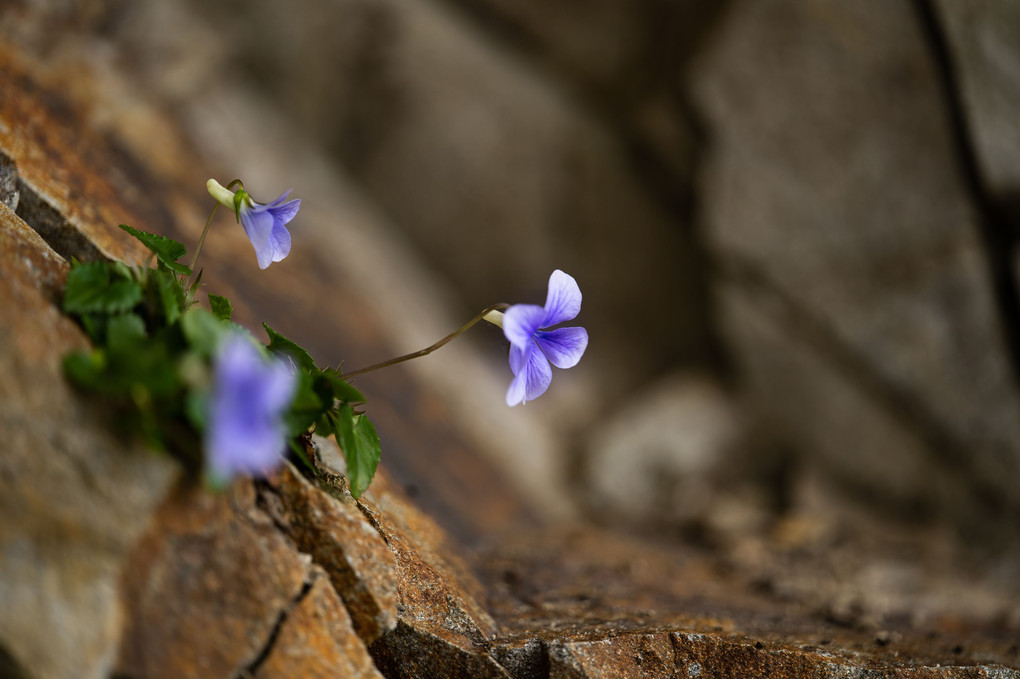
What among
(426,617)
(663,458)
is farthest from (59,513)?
(663,458)

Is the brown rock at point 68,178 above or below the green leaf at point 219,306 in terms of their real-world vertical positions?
above

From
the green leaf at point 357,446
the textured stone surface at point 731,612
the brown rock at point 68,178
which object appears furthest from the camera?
the brown rock at point 68,178

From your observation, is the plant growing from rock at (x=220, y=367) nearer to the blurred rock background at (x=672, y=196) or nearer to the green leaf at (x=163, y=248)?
the green leaf at (x=163, y=248)

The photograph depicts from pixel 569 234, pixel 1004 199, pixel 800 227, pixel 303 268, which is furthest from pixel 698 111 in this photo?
pixel 303 268

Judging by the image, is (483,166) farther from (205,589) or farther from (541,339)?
(205,589)

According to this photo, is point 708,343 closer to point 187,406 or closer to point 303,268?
point 303,268

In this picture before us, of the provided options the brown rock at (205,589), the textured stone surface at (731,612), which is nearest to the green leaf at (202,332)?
the brown rock at (205,589)
